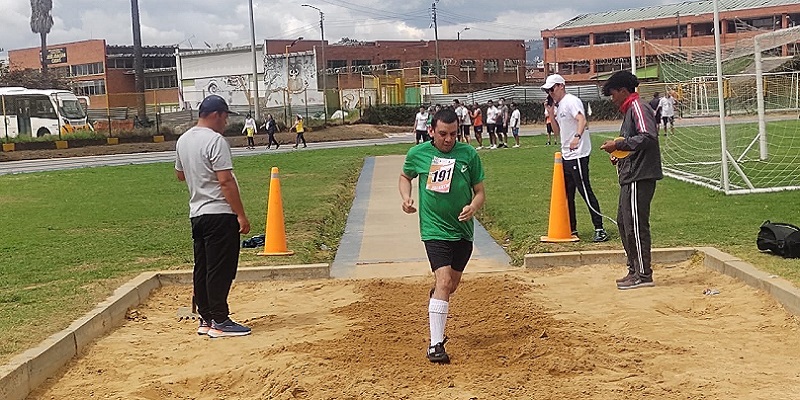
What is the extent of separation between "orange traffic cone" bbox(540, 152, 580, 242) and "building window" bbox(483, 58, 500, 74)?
8165 centimetres

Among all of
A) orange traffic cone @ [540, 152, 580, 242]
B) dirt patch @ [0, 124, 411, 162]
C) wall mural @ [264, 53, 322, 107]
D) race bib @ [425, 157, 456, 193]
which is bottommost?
orange traffic cone @ [540, 152, 580, 242]

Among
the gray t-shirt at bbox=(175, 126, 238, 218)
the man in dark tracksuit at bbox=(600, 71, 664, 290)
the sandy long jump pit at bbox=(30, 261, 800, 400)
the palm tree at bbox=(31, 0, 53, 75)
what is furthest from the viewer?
the palm tree at bbox=(31, 0, 53, 75)

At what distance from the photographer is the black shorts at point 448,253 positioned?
632cm

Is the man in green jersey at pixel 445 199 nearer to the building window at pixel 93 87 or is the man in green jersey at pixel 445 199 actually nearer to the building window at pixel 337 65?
the building window at pixel 337 65

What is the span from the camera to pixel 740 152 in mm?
22844

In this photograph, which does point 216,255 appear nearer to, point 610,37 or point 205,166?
point 205,166

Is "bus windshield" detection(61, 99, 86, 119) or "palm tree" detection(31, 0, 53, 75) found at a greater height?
"palm tree" detection(31, 0, 53, 75)

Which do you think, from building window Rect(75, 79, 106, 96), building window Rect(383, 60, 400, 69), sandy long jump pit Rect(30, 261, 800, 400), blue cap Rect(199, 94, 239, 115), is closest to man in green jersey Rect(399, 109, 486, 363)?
sandy long jump pit Rect(30, 261, 800, 400)

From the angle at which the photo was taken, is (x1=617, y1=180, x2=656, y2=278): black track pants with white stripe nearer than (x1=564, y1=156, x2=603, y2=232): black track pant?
Yes

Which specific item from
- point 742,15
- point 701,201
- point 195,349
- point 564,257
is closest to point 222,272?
point 195,349

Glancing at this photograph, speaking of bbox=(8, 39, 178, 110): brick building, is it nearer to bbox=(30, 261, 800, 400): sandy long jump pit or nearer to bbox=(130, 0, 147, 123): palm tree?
bbox=(130, 0, 147, 123): palm tree

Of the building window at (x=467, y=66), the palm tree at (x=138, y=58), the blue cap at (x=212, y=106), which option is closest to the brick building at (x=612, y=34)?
the building window at (x=467, y=66)

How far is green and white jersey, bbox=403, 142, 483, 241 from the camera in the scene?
634cm

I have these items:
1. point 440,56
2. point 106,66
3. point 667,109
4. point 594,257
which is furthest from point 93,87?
point 594,257
